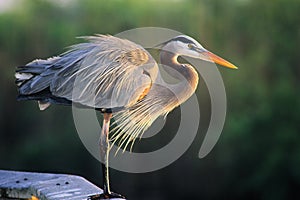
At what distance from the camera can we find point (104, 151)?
3641 mm

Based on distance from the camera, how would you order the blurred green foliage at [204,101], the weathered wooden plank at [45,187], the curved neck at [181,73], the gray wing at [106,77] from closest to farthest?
the weathered wooden plank at [45,187], the gray wing at [106,77], the curved neck at [181,73], the blurred green foliage at [204,101]

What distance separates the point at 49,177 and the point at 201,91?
9.32 meters

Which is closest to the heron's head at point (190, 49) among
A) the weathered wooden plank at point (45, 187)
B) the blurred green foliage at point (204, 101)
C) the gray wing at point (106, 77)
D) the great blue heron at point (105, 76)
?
the great blue heron at point (105, 76)

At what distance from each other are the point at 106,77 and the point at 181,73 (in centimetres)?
44

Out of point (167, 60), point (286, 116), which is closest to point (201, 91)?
point (286, 116)

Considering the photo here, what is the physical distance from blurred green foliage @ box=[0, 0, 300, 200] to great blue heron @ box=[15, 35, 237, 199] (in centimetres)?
928

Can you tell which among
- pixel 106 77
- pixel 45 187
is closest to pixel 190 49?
pixel 106 77

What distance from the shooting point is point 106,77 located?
358 centimetres

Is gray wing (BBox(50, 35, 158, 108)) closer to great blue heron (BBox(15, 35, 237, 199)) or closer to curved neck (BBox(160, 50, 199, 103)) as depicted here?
great blue heron (BBox(15, 35, 237, 199))

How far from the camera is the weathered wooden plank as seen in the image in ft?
11.3

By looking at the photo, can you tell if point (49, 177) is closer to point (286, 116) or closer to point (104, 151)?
point (104, 151)

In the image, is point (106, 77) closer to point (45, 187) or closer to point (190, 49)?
point (190, 49)

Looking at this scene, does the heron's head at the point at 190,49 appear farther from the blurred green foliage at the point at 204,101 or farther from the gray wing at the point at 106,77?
the blurred green foliage at the point at 204,101

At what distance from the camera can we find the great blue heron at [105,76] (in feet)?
11.7
